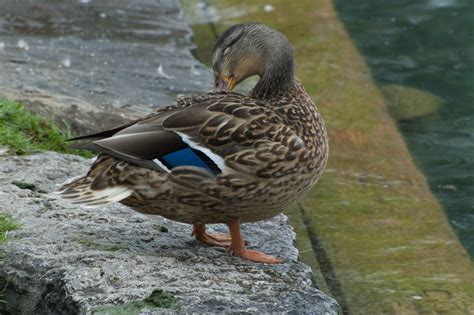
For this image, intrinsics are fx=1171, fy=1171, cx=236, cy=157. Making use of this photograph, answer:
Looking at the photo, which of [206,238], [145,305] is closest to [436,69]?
[206,238]

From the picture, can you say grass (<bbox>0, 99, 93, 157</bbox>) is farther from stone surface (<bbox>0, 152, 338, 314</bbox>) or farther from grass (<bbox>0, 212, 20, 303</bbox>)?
grass (<bbox>0, 212, 20, 303</bbox>)

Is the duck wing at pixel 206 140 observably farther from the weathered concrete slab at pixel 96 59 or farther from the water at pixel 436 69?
the weathered concrete slab at pixel 96 59

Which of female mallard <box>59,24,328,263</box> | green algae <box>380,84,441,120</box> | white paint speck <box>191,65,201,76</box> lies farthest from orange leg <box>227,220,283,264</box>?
white paint speck <box>191,65,201,76</box>

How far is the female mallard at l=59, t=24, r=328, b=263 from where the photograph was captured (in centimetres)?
448

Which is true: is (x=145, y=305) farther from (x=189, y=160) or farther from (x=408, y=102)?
(x=408, y=102)

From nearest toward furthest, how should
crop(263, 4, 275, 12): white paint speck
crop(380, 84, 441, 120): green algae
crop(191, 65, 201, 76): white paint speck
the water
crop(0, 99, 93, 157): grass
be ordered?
crop(0, 99, 93, 157): grass → the water → crop(380, 84, 441, 120): green algae → crop(191, 65, 201, 76): white paint speck → crop(263, 4, 275, 12): white paint speck

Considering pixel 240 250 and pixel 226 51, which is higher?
pixel 226 51

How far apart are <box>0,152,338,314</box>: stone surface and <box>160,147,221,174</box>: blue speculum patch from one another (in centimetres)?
37

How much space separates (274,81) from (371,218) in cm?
162

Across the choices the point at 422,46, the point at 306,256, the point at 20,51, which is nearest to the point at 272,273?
the point at 306,256

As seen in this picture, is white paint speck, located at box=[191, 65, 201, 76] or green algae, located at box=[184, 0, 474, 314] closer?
green algae, located at box=[184, 0, 474, 314]

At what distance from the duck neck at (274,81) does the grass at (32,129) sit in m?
1.50

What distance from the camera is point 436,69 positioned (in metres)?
8.82

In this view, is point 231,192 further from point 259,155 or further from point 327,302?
point 327,302
